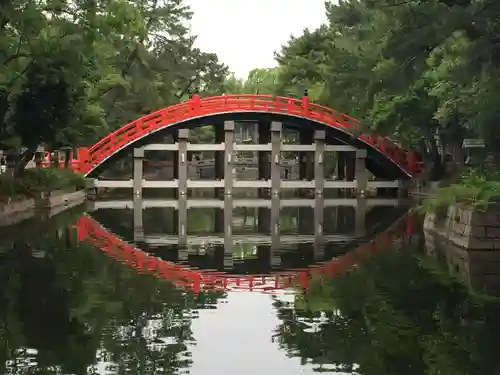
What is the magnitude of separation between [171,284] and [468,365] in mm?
6331

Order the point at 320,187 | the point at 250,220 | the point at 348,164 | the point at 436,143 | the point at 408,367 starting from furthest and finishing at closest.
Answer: the point at 348,164
the point at 320,187
the point at 436,143
the point at 250,220
the point at 408,367

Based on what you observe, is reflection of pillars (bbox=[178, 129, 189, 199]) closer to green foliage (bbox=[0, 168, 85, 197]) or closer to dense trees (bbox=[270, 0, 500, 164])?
green foliage (bbox=[0, 168, 85, 197])

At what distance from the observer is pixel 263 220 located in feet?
98.0

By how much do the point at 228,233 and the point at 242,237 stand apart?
144 centimetres

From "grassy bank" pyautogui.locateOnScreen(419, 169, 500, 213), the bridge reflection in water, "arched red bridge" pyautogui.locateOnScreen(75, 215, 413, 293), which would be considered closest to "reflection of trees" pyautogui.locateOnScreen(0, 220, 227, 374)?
"arched red bridge" pyautogui.locateOnScreen(75, 215, 413, 293)

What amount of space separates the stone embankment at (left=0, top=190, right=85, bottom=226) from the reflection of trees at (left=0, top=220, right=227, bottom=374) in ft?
27.5

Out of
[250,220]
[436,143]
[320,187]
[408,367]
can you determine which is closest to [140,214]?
[250,220]

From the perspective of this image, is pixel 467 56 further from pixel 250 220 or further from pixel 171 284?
pixel 250 220

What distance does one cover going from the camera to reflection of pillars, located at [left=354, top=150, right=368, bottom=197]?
140ft

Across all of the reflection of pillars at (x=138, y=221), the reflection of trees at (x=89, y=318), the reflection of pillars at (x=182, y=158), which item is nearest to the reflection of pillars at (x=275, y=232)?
the reflection of trees at (x=89, y=318)

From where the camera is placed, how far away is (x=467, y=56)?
583 inches

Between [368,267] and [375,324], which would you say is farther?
[368,267]

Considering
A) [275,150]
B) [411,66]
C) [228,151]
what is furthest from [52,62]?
[275,150]

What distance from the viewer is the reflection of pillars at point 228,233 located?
667 inches
